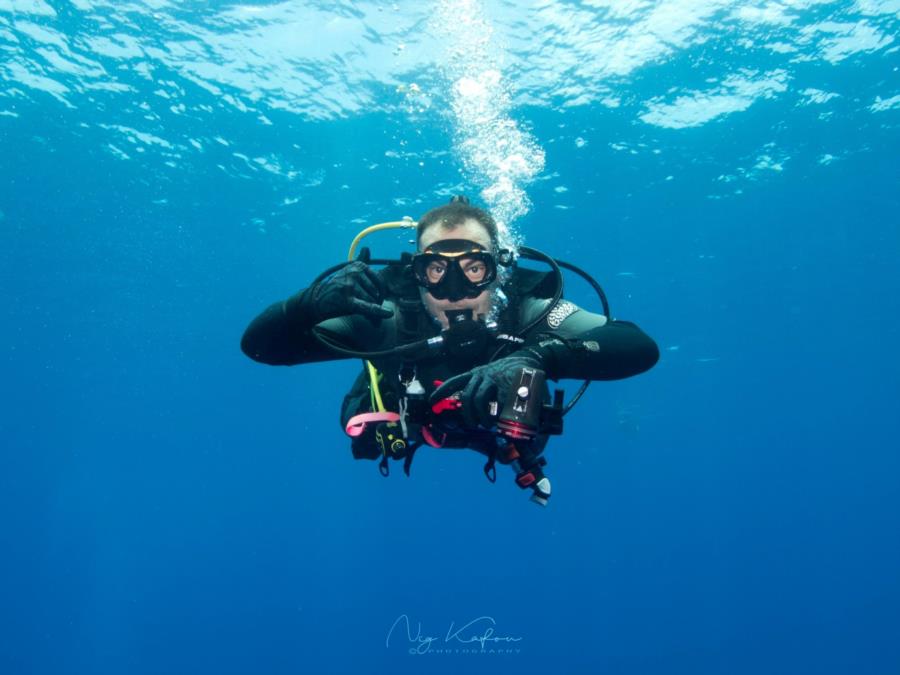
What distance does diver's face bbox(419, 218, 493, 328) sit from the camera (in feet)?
14.8

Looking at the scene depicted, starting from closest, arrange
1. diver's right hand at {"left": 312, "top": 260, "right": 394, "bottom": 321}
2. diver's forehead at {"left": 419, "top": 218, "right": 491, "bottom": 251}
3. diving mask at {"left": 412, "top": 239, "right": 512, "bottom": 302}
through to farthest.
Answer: diver's right hand at {"left": 312, "top": 260, "right": 394, "bottom": 321}
diving mask at {"left": 412, "top": 239, "right": 512, "bottom": 302}
diver's forehead at {"left": 419, "top": 218, "right": 491, "bottom": 251}

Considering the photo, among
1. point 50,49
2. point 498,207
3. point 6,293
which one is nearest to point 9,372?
point 6,293

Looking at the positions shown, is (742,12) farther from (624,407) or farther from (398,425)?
(624,407)

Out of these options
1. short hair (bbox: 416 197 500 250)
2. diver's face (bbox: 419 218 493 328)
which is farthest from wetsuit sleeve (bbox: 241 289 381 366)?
short hair (bbox: 416 197 500 250)

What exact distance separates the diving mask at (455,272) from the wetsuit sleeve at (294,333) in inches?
22.1

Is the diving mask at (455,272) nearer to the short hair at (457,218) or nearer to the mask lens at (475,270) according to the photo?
the mask lens at (475,270)

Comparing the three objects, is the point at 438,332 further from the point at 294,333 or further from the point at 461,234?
the point at 294,333

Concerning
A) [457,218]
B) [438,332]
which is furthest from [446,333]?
[457,218]

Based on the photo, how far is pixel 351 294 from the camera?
153 inches

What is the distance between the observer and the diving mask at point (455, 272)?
439cm

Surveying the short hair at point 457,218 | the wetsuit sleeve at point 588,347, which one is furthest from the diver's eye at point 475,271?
the wetsuit sleeve at point 588,347

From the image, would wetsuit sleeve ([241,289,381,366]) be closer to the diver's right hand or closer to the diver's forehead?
the diver's right hand

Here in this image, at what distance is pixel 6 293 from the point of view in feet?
91.3

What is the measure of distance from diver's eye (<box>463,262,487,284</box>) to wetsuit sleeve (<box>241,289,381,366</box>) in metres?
0.84
